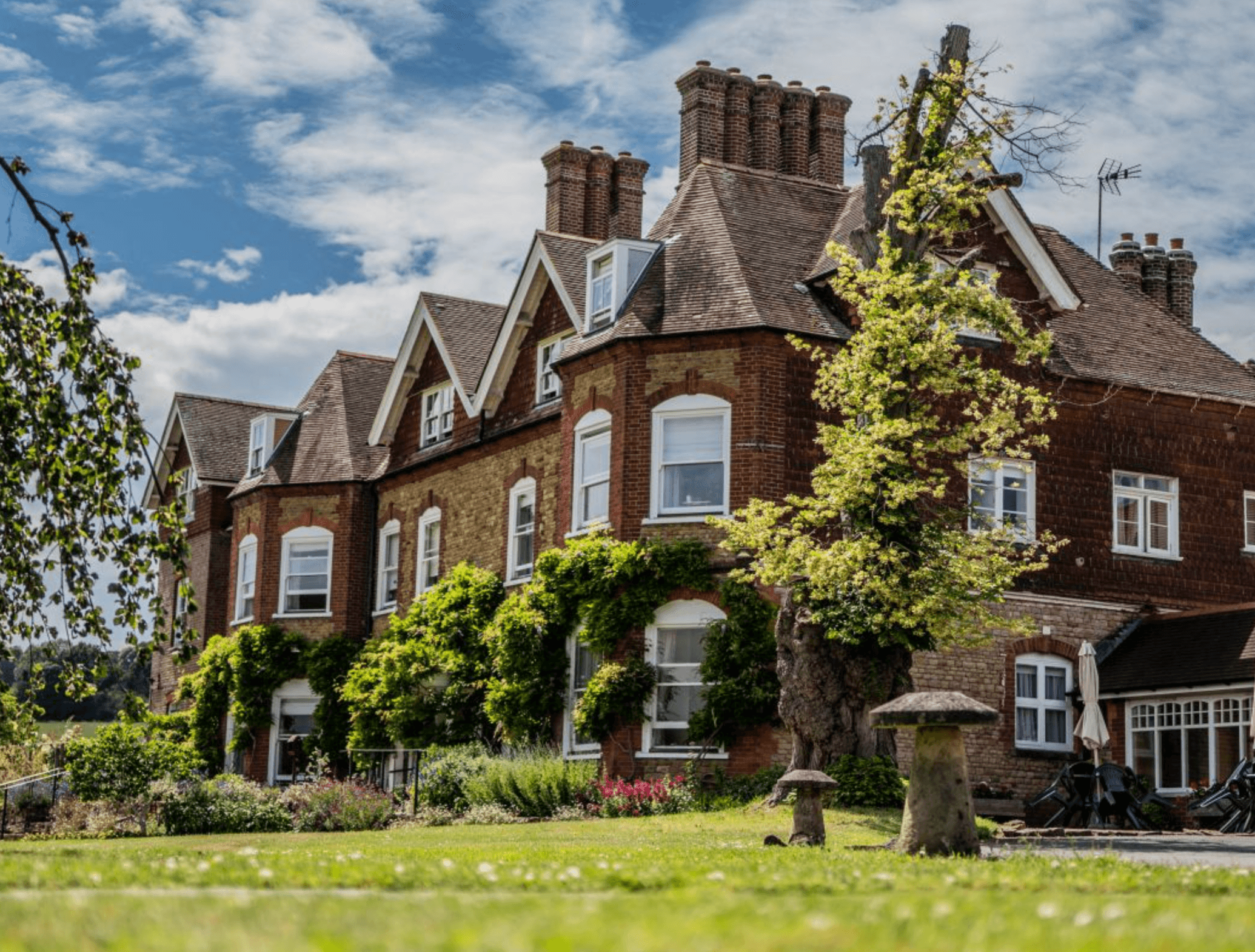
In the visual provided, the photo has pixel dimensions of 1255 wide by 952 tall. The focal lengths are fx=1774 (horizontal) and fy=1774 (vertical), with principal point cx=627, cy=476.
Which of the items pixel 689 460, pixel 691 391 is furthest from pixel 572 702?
pixel 691 391

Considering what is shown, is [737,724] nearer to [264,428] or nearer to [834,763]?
[834,763]

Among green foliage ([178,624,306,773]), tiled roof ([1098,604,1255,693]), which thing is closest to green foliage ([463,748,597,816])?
tiled roof ([1098,604,1255,693])

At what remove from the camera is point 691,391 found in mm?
27719

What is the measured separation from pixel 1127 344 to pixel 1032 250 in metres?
3.30

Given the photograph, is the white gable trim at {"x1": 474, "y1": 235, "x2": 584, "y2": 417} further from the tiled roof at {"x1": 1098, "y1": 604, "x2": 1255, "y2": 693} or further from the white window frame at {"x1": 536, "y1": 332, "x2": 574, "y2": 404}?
the tiled roof at {"x1": 1098, "y1": 604, "x2": 1255, "y2": 693}

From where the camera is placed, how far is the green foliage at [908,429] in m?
23.4

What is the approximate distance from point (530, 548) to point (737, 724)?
6.62 m

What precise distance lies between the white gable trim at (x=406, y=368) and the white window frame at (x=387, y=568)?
6.56ft

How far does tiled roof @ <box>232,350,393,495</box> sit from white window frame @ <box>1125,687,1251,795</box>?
54.8ft

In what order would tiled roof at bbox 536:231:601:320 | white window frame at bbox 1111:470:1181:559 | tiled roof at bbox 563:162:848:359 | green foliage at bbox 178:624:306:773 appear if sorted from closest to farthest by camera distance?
tiled roof at bbox 563:162:848:359
white window frame at bbox 1111:470:1181:559
tiled roof at bbox 536:231:601:320
green foliage at bbox 178:624:306:773

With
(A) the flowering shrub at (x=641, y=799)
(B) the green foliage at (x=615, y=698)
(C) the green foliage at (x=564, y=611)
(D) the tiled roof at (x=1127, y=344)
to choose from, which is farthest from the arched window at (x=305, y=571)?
(D) the tiled roof at (x=1127, y=344)

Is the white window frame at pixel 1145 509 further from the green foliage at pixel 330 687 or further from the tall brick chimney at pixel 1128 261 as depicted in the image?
the green foliage at pixel 330 687

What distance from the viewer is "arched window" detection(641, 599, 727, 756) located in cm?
2712

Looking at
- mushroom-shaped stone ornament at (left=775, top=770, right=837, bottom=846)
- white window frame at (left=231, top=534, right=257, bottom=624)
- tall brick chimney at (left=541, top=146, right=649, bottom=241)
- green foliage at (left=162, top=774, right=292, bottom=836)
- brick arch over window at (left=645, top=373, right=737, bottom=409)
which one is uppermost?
tall brick chimney at (left=541, top=146, right=649, bottom=241)
